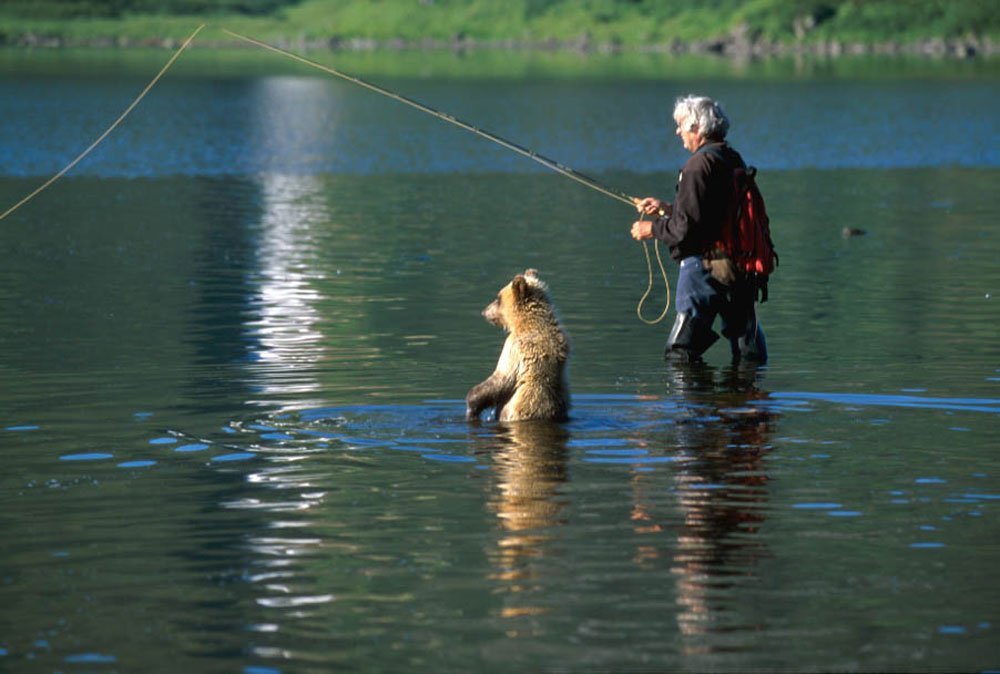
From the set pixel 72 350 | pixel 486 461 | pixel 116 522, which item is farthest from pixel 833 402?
pixel 72 350

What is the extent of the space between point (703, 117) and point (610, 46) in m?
167

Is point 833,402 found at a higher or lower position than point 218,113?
lower

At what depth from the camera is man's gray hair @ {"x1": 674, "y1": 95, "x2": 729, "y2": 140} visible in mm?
15898

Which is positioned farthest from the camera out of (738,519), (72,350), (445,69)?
(445,69)

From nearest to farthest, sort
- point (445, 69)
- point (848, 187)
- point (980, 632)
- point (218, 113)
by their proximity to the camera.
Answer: point (980, 632) < point (848, 187) < point (218, 113) < point (445, 69)

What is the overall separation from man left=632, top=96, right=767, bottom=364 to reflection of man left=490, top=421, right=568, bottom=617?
302cm

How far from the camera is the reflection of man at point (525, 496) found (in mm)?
9844

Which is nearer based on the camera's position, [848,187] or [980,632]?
[980,632]

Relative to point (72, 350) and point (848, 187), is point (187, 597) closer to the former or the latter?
point (72, 350)

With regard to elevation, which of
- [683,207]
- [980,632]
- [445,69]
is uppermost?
[445,69]

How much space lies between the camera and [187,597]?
31.1 ft

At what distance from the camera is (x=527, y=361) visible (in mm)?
13312

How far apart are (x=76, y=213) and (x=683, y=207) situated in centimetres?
1960

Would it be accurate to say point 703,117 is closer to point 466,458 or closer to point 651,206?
point 651,206
